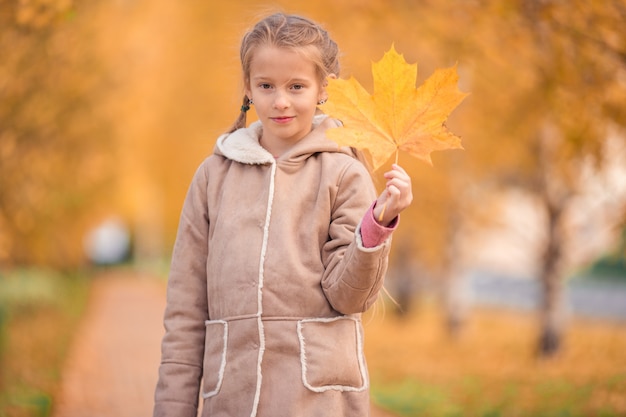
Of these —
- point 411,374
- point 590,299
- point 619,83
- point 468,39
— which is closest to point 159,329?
point 411,374

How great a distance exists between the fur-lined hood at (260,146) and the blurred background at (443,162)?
0.21 meters

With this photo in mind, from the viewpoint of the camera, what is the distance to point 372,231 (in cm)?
210

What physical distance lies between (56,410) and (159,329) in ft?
18.5

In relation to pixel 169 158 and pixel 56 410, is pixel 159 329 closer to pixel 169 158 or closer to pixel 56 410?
pixel 56 410

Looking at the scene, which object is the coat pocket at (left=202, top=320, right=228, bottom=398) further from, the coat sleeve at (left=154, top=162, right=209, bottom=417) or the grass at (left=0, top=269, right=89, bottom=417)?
the grass at (left=0, top=269, right=89, bottom=417)

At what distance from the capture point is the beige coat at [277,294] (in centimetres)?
227

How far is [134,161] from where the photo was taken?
20750 millimetres

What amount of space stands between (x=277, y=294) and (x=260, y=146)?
436mm

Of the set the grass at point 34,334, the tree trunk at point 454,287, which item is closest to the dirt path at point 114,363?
the grass at point 34,334

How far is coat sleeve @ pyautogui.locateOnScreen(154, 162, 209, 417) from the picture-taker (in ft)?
8.04

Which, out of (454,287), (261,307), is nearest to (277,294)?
(261,307)

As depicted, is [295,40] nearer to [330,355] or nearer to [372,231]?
[372,231]

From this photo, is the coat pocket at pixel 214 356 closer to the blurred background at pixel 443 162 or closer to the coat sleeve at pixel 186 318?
the coat sleeve at pixel 186 318

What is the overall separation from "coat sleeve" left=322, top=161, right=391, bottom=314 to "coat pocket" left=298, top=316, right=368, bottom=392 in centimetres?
6
